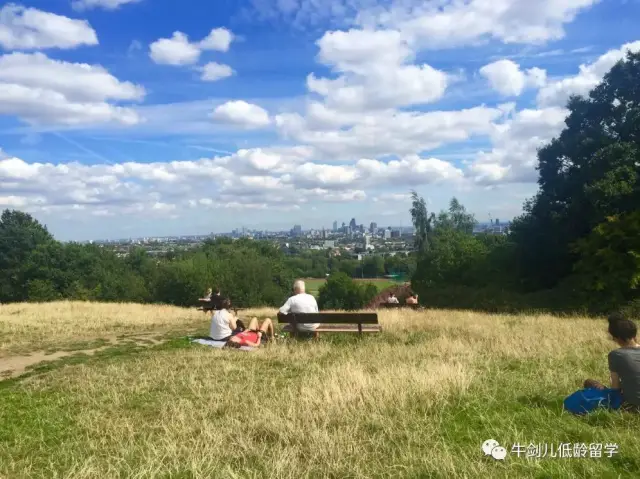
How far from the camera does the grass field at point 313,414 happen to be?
404 centimetres

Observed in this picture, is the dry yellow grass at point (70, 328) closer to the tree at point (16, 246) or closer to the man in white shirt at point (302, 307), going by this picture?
the man in white shirt at point (302, 307)

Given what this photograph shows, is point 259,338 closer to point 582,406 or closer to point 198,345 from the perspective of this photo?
point 198,345

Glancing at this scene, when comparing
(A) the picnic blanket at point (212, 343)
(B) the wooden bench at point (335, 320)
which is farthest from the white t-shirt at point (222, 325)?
(B) the wooden bench at point (335, 320)

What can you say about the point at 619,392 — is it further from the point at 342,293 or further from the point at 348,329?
the point at 342,293

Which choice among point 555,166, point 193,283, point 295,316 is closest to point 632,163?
point 555,166

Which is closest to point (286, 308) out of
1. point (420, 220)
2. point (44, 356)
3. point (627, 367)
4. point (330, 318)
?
point (330, 318)

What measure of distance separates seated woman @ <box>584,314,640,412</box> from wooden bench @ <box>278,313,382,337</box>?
198 inches

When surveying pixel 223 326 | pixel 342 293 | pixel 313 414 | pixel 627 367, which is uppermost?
pixel 627 367

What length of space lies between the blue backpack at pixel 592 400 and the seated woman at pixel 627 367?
69 millimetres

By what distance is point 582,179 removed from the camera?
26797 millimetres

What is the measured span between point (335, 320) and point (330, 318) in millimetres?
105

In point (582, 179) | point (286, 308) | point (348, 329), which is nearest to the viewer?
point (286, 308)

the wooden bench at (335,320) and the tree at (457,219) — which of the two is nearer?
the wooden bench at (335,320)

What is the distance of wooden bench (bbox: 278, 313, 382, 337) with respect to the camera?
10328 mm
